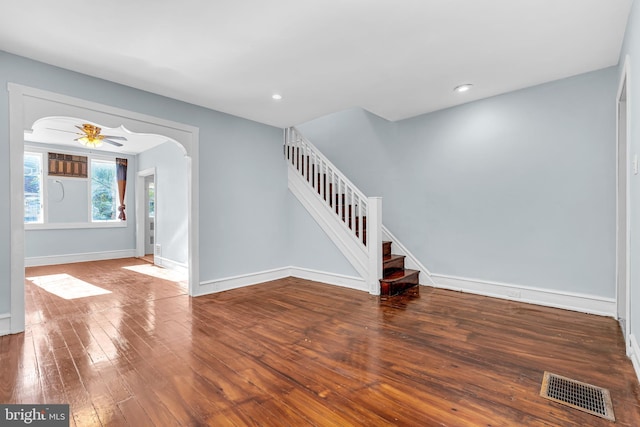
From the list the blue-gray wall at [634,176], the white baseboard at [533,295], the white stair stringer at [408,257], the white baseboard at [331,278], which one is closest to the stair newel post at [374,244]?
the white baseboard at [331,278]

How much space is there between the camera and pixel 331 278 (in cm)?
483

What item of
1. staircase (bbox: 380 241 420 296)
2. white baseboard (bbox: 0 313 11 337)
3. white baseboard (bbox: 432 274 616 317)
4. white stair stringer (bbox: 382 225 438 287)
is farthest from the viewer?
white stair stringer (bbox: 382 225 438 287)

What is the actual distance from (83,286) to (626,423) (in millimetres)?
6217

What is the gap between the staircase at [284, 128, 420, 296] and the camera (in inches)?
165

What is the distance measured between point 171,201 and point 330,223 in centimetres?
366

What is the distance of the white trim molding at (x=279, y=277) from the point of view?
14.4 feet

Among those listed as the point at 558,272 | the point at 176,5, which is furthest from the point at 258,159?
the point at 558,272

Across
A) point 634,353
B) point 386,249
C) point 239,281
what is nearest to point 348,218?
point 386,249

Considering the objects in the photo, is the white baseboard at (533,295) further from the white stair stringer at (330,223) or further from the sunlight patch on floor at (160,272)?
the sunlight patch on floor at (160,272)

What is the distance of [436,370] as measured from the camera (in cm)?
216

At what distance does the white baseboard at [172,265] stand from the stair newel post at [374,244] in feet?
11.7

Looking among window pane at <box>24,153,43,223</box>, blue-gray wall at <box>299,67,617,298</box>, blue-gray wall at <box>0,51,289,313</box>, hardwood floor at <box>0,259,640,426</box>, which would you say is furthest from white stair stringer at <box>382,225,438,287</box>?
window pane at <box>24,153,43,223</box>

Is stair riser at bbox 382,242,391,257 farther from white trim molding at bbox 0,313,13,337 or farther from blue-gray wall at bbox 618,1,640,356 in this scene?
white trim molding at bbox 0,313,13,337

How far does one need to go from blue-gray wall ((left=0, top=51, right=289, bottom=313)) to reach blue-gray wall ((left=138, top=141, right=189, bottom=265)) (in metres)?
1.55
